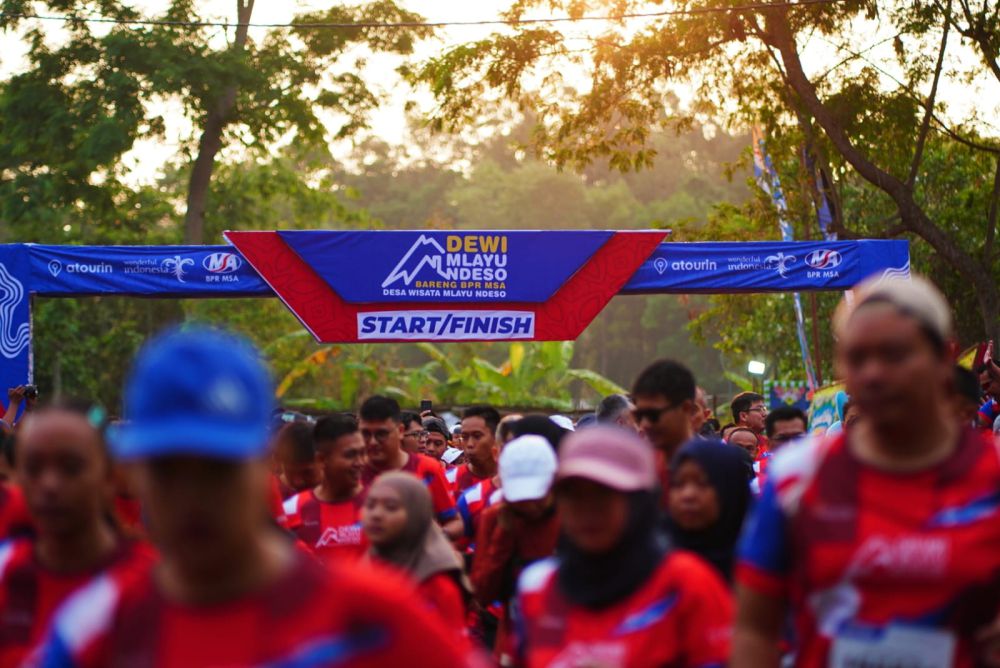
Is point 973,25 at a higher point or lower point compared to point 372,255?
higher

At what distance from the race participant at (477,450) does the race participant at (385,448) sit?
2.65 ft

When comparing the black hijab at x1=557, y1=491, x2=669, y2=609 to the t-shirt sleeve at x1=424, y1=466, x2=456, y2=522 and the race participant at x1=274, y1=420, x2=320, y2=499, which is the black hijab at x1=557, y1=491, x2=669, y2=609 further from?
the race participant at x1=274, y1=420, x2=320, y2=499

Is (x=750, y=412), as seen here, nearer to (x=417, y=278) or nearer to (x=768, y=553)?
(x=417, y=278)

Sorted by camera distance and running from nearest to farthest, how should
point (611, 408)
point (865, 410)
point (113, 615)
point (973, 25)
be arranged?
point (113, 615) < point (865, 410) < point (611, 408) < point (973, 25)

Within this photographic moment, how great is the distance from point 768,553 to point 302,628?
1385 millimetres

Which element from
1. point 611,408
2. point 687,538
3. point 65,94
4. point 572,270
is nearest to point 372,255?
point 572,270

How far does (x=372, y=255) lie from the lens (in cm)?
1569

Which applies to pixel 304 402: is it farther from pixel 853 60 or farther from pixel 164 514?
pixel 164 514

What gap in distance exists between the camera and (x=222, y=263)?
1577cm

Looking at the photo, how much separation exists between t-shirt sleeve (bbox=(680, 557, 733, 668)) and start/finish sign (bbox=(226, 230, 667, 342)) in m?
11.8

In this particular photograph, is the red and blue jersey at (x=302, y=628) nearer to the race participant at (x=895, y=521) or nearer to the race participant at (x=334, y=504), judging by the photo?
the race participant at (x=895, y=521)

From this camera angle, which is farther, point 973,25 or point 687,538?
point 973,25

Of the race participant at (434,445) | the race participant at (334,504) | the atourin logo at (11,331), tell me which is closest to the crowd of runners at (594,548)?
the race participant at (334,504)

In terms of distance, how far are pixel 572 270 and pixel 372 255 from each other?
83.4 inches
